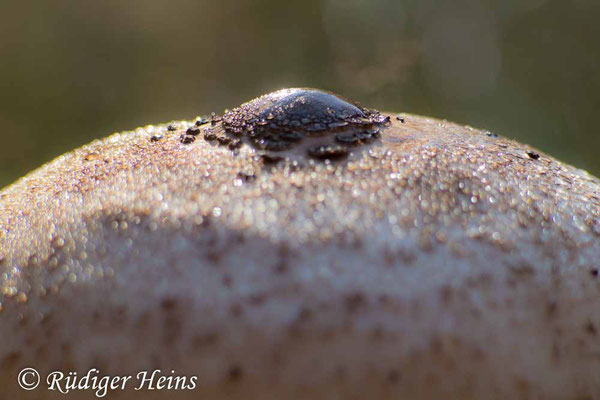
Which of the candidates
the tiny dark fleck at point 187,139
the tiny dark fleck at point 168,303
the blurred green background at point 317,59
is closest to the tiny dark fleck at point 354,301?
the tiny dark fleck at point 168,303

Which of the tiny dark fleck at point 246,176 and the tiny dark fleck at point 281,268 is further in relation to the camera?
the tiny dark fleck at point 246,176

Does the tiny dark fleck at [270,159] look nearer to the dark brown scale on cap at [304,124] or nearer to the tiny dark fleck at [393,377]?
the dark brown scale on cap at [304,124]

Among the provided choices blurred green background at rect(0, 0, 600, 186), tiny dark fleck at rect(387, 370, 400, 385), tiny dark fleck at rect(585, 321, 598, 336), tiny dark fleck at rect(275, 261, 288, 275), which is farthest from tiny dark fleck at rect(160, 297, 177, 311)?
blurred green background at rect(0, 0, 600, 186)

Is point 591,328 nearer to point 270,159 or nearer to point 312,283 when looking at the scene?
point 312,283

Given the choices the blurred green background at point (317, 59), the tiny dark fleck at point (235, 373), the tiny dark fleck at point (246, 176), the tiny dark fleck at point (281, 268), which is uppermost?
the blurred green background at point (317, 59)

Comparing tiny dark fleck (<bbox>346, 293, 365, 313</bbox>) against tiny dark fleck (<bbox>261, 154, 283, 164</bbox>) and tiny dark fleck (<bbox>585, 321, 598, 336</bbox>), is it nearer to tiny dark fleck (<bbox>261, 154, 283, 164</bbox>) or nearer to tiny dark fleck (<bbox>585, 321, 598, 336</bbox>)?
tiny dark fleck (<bbox>261, 154, 283, 164</bbox>)

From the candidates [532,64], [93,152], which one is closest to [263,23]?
[532,64]
